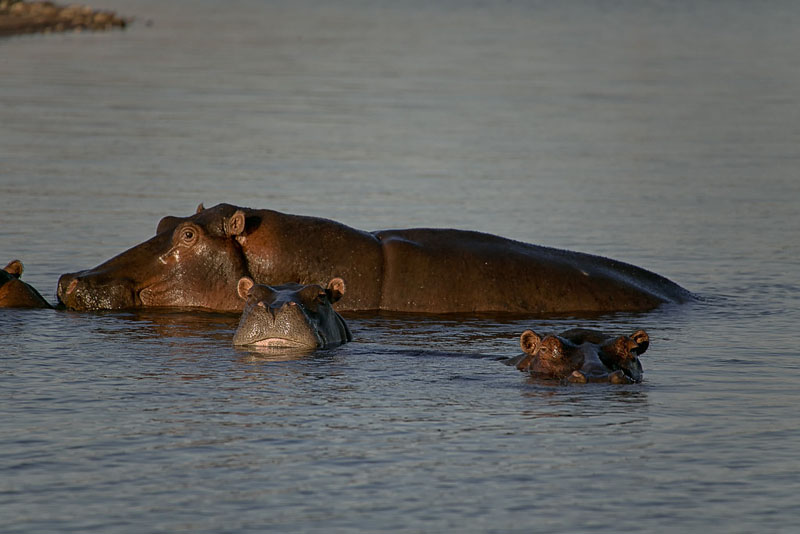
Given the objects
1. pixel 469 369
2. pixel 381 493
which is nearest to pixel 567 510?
pixel 381 493

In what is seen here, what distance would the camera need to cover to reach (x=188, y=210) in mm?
17125

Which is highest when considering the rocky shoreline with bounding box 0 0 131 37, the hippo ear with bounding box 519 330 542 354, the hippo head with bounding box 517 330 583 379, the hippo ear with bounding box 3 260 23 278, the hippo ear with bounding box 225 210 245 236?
the rocky shoreline with bounding box 0 0 131 37

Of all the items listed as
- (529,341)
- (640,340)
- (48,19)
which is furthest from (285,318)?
(48,19)

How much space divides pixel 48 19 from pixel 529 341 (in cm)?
4083

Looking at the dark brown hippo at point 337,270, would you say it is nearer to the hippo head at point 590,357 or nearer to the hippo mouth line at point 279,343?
the hippo mouth line at point 279,343

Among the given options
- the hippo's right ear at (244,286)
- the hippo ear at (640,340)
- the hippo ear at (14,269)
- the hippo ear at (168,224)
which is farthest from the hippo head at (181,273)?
the hippo ear at (640,340)

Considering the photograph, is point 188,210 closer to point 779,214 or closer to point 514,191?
point 514,191

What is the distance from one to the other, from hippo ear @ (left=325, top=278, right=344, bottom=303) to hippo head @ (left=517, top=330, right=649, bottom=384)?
5.52ft

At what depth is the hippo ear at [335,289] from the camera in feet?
35.2

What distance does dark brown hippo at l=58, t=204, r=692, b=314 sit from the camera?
38.8ft

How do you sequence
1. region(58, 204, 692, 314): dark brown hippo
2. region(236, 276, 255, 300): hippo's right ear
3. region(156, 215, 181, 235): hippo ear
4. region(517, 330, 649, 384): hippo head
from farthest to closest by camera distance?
region(156, 215, 181, 235): hippo ear < region(58, 204, 692, 314): dark brown hippo < region(236, 276, 255, 300): hippo's right ear < region(517, 330, 649, 384): hippo head

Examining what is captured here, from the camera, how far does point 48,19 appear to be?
48062 mm

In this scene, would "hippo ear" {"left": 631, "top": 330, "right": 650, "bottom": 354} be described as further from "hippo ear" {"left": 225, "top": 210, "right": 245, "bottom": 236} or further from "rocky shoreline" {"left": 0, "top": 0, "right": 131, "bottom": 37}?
"rocky shoreline" {"left": 0, "top": 0, "right": 131, "bottom": 37}

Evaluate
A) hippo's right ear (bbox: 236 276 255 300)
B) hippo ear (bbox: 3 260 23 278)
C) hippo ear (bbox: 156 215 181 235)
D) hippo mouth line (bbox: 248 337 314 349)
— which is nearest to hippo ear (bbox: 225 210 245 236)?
hippo ear (bbox: 156 215 181 235)
